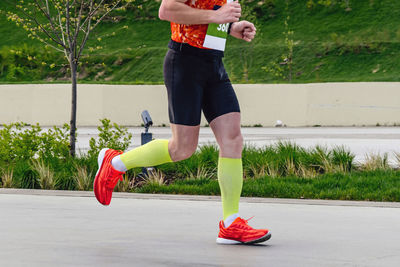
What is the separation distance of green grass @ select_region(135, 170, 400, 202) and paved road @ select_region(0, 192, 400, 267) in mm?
564

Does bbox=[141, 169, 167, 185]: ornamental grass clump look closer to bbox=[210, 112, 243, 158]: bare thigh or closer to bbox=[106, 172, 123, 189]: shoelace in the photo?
bbox=[106, 172, 123, 189]: shoelace

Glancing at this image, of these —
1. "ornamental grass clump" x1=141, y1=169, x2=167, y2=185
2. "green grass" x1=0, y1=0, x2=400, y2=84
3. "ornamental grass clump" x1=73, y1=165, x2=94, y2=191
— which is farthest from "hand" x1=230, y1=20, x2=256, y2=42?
"green grass" x1=0, y1=0, x2=400, y2=84

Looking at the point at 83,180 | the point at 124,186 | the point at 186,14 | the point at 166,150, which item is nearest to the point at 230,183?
the point at 166,150

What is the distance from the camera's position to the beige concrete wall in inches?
1297

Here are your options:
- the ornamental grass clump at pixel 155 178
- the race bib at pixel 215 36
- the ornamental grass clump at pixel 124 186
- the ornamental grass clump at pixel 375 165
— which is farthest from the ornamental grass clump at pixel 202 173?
the race bib at pixel 215 36

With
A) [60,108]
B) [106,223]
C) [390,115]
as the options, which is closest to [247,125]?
[390,115]

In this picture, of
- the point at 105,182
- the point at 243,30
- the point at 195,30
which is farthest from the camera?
the point at 105,182

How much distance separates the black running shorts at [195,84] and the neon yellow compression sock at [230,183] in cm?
36

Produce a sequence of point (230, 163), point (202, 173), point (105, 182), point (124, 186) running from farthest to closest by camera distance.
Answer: point (202, 173) < point (124, 186) < point (105, 182) < point (230, 163)

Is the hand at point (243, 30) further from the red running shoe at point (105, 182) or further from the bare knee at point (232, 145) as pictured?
the red running shoe at point (105, 182)

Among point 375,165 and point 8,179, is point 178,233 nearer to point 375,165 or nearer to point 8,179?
point 8,179

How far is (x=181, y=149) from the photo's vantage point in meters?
6.05

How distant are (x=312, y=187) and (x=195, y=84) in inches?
155

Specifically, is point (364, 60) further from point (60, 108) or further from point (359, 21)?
point (60, 108)
